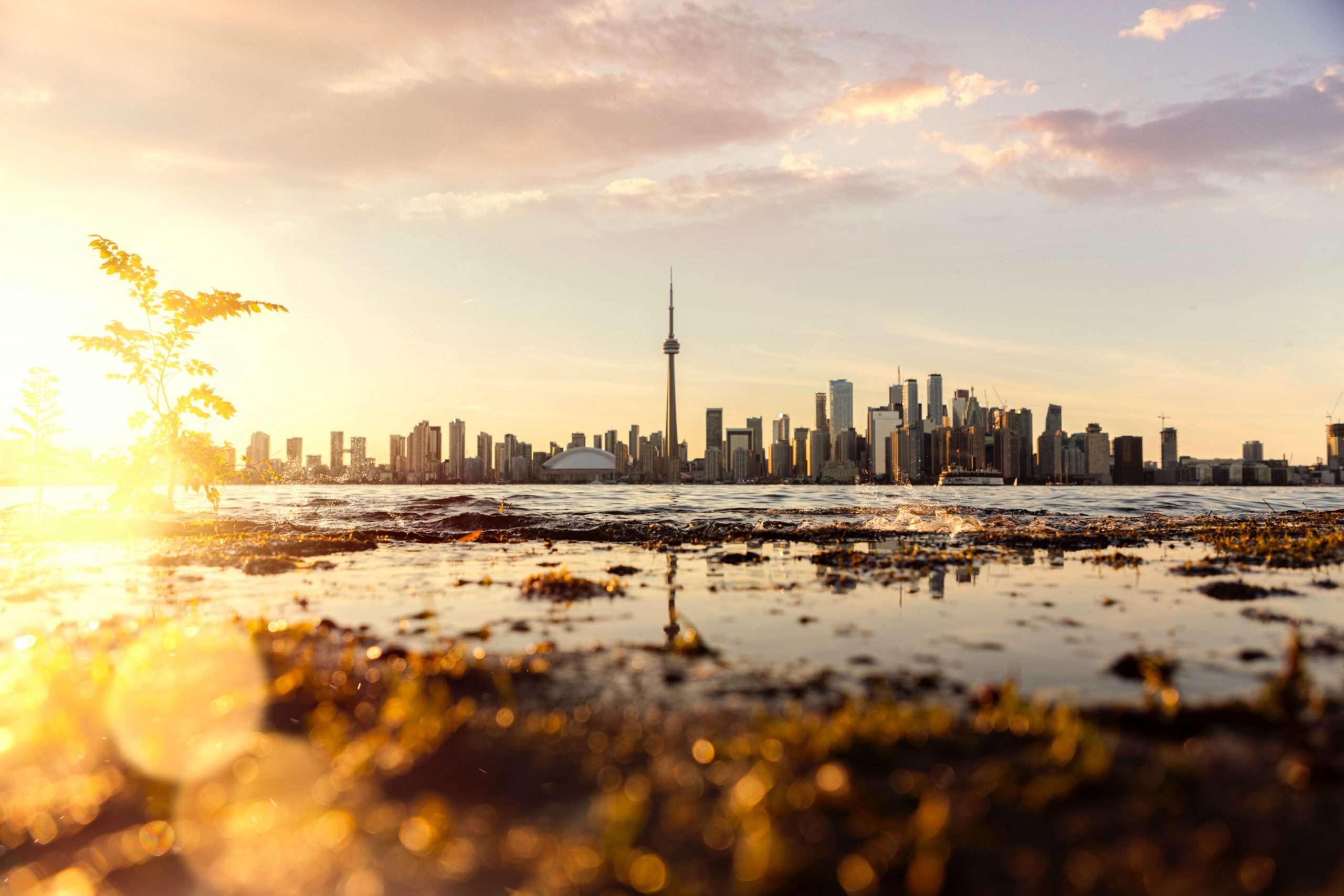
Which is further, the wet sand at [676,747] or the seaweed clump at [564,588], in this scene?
the seaweed clump at [564,588]

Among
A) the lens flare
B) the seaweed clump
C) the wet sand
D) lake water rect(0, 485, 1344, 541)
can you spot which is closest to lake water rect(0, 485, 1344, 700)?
the wet sand

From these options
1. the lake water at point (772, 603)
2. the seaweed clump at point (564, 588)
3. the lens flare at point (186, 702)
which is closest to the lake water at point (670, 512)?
the lake water at point (772, 603)

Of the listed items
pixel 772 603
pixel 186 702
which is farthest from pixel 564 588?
pixel 186 702

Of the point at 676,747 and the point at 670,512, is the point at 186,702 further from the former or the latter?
the point at 670,512

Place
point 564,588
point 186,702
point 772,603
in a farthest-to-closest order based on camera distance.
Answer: point 564,588, point 772,603, point 186,702

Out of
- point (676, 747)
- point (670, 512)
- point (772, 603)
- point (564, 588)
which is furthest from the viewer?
point (670, 512)

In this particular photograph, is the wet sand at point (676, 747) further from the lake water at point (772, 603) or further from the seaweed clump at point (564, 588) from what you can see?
the seaweed clump at point (564, 588)

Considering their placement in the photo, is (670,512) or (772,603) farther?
(670,512)

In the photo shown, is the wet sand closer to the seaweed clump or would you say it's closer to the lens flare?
the lens flare

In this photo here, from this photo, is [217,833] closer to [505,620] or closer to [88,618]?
[505,620]

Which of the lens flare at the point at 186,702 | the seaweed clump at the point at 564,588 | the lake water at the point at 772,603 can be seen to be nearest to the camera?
the lens flare at the point at 186,702

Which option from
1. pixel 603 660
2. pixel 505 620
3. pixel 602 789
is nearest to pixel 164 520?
pixel 505 620

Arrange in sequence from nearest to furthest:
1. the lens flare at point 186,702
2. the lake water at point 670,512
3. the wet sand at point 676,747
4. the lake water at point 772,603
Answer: the wet sand at point 676,747, the lens flare at point 186,702, the lake water at point 772,603, the lake water at point 670,512

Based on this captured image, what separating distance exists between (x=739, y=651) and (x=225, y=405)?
2304 centimetres
